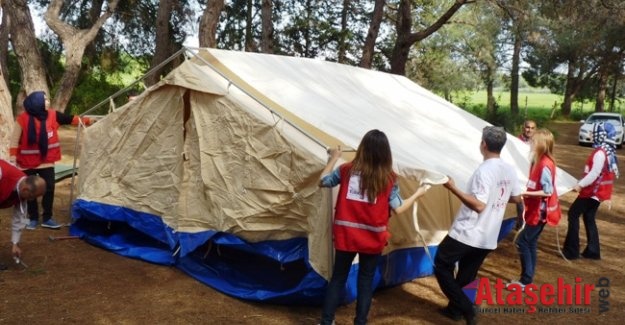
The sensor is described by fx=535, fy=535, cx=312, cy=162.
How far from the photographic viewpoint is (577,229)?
221 inches

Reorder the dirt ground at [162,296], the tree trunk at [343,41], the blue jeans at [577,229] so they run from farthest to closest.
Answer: the tree trunk at [343,41] → the blue jeans at [577,229] → the dirt ground at [162,296]

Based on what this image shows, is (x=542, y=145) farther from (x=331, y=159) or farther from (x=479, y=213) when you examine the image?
(x=331, y=159)

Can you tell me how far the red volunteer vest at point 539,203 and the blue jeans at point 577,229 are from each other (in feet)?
3.79

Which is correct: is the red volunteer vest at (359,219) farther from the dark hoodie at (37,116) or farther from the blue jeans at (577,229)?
the dark hoodie at (37,116)

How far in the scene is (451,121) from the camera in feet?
20.1

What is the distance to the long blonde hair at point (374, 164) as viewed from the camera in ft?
10.3

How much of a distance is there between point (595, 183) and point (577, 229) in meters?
0.56

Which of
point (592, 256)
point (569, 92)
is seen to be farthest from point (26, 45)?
point (569, 92)

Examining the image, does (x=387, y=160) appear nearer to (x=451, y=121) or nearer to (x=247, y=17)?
(x=451, y=121)

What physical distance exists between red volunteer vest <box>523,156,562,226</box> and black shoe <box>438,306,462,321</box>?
1102 mm

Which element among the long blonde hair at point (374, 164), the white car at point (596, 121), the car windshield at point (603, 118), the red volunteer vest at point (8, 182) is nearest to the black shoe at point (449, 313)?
the long blonde hair at point (374, 164)

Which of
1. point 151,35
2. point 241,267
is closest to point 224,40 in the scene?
point 151,35

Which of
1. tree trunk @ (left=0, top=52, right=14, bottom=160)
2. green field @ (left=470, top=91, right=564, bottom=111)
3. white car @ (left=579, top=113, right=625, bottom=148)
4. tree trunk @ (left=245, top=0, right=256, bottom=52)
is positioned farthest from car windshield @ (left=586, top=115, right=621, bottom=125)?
tree trunk @ (left=0, top=52, right=14, bottom=160)

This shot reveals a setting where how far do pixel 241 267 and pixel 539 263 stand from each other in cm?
312
